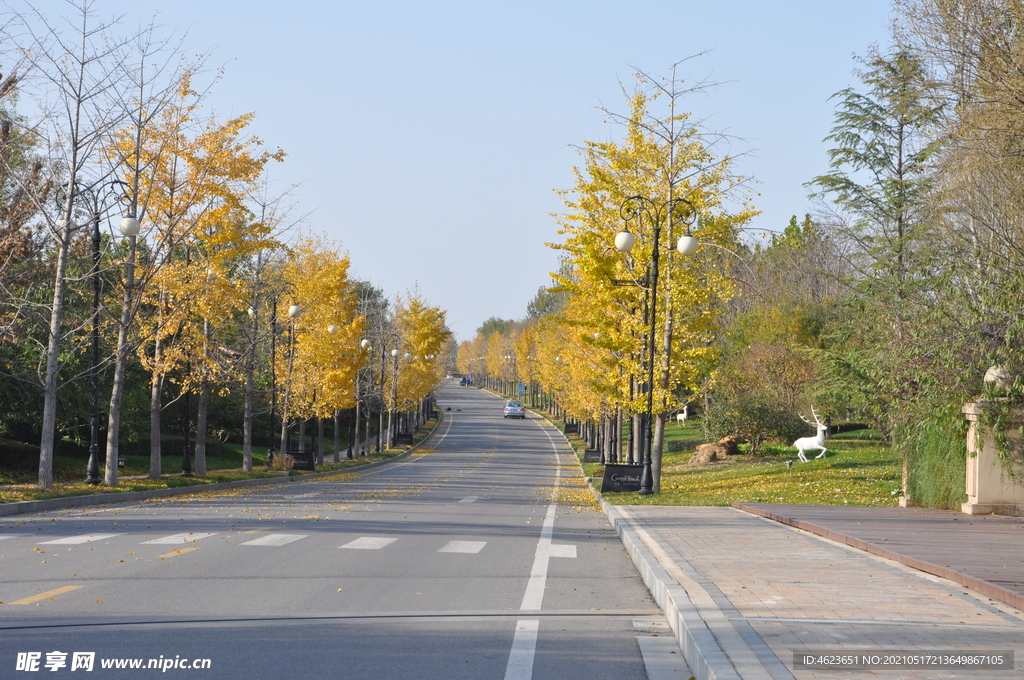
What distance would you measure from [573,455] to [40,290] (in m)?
35.5

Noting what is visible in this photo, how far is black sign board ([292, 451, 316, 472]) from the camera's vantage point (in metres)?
38.1

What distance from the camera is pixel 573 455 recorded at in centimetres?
5997

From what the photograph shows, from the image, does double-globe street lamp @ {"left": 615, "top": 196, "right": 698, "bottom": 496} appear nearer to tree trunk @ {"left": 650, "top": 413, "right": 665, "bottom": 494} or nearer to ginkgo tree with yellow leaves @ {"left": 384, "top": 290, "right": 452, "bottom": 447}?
tree trunk @ {"left": 650, "top": 413, "right": 665, "bottom": 494}

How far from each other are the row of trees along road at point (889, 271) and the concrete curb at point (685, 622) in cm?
839

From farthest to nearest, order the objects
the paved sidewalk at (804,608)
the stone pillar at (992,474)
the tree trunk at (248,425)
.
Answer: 1. the tree trunk at (248,425)
2. the stone pillar at (992,474)
3. the paved sidewalk at (804,608)

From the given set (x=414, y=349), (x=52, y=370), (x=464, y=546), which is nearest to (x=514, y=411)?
(x=414, y=349)

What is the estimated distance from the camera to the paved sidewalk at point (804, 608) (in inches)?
254

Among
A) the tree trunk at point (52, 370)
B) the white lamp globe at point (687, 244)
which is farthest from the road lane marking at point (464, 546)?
the tree trunk at point (52, 370)

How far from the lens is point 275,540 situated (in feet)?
46.0

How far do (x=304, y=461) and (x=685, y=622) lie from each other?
105 feet

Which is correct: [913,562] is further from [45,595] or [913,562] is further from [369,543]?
[45,595]

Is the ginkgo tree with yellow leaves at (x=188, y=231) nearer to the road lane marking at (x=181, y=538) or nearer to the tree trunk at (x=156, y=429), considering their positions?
the tree trunk at (x=156, y=429)

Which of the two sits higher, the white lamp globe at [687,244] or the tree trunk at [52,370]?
the white lamp globe at [687,244]

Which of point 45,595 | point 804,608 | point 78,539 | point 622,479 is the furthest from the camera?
point 622,479
